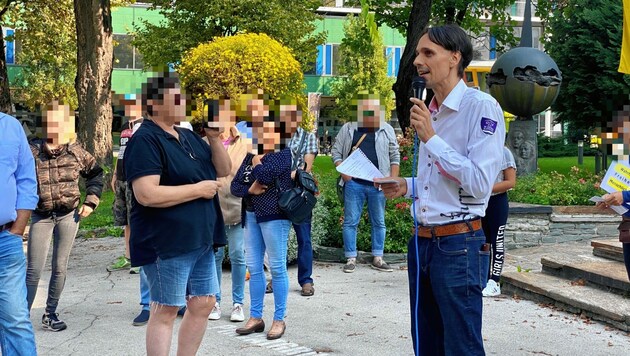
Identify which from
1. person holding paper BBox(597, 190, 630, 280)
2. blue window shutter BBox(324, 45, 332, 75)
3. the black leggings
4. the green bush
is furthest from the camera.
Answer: blue window shutter BBox(324, 45, 332, 75)

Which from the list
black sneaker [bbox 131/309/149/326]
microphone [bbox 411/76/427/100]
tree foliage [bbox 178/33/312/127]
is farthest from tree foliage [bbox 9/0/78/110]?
microphone [bbox 411/76/427/100]

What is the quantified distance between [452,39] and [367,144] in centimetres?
577

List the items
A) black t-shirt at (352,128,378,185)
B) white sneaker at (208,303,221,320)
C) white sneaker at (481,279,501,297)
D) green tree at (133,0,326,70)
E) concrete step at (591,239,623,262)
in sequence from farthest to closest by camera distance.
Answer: green tree at (133,0,326,70), black t-shirt at (352,128,378,185), concrete step at (591,239,623,262), white sneaker at (481,279,501,297), white sneaker at (208,303,221,320)

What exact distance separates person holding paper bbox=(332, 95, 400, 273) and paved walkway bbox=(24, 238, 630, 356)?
1.86 feet

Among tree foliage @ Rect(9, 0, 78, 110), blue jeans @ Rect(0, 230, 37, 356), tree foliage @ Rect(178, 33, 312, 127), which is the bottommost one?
blue jeans @ Rect(0, 230, 37, 356)

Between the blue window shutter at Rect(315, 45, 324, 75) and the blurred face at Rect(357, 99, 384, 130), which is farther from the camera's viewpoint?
the blue window shutter at Rect(315, 45, 324, 75)

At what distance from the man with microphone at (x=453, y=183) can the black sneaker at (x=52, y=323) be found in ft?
13.3

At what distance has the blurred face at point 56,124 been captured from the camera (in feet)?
22.0

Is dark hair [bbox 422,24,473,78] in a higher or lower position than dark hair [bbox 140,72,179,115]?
higher

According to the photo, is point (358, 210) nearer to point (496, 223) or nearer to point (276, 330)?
point (496, 223)

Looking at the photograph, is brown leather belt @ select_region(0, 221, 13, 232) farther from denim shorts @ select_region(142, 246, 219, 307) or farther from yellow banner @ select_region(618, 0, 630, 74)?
yellow banner @ select_region(618, 0, 630, 74)

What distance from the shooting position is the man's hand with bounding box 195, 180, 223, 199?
15.4 feet

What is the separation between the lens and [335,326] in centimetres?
706

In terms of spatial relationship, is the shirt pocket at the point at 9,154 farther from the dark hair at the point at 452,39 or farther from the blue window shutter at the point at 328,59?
the blue window shutter at the point at 328,59
